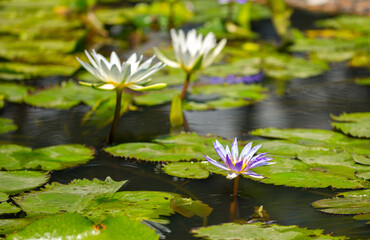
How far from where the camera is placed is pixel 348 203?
1.26 meters

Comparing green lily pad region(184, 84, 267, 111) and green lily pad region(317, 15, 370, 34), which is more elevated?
green lily pad region(317, 15, 370, 34)

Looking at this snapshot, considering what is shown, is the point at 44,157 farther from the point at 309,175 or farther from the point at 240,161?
the point at 309,175

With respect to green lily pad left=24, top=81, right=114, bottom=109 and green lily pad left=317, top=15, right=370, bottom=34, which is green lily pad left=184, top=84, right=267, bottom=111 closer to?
green lily pad left=24, top=81, right=114, bottom=109

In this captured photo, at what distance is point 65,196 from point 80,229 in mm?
226

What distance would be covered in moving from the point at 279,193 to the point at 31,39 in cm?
312

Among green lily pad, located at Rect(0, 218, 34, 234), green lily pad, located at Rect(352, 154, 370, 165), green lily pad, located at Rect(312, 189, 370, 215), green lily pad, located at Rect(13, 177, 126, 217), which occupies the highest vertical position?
green lily pad, located at Rect(352, 154, 370, 165)

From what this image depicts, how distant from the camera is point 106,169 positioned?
1589 millimetres

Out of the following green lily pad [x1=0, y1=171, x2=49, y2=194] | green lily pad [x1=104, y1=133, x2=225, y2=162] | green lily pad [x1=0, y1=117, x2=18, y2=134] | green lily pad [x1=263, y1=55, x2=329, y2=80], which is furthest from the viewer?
green lily pad [x1=263, y1=55, x2=329, y2=80]

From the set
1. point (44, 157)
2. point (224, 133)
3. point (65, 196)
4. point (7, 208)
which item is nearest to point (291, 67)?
point (224, 133)

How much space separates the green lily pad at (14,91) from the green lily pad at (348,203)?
168cm

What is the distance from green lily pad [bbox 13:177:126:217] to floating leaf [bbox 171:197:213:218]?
0.15m

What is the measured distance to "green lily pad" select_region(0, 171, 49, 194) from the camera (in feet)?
4.51

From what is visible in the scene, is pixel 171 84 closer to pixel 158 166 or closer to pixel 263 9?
pixel 158 166

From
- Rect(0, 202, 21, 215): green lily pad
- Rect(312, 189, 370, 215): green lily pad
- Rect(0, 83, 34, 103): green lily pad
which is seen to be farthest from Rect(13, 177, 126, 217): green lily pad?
Rect(0, 83, 34, 103): green lily pad
